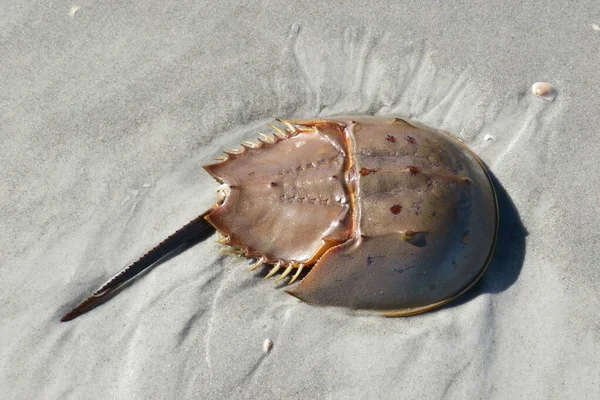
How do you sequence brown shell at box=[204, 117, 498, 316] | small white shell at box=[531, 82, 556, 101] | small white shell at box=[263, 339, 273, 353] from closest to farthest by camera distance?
brown shell at box=[204, 117, 498, 316] → small white shell at box=[263, 339, 273, 353] → small white shell at box=[531, 82, 556, 101]

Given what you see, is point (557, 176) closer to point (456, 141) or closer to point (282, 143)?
point (456, 141)

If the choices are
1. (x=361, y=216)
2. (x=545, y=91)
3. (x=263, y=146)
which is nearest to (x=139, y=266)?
(x=263, y=146)

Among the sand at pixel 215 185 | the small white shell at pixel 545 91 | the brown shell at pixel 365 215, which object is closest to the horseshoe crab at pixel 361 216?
the brown shell at pixel 365 215

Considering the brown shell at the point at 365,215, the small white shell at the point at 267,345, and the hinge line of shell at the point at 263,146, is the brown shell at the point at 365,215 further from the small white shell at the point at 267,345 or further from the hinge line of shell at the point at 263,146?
the small white shell at the point at 267,345

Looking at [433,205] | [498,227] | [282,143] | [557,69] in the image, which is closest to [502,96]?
[557,69]

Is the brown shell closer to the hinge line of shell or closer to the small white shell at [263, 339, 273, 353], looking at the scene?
the hinge line of shell

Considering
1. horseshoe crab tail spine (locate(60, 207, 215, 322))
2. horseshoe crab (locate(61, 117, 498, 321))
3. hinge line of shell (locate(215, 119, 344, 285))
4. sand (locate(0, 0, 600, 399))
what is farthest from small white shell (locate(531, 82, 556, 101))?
horseshoe crab tail spine (locate(60, 207, 215, 322))

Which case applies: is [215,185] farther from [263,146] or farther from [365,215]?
[365,215]
